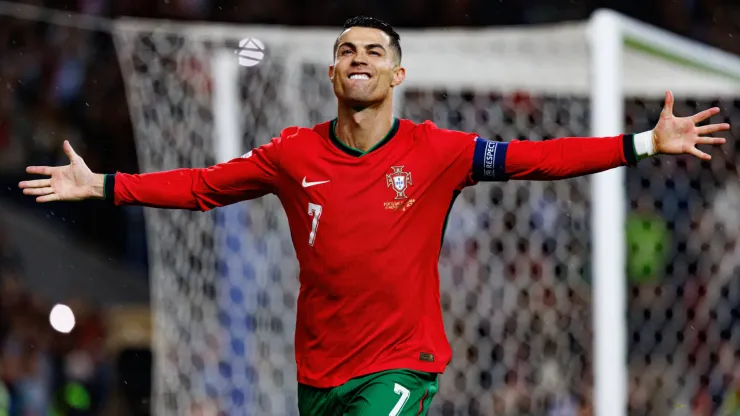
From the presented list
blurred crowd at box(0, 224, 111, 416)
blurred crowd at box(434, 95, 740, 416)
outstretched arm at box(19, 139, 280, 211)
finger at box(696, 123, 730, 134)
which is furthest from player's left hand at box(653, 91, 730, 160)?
blurred crowd at box(0, 224, 111, 416)

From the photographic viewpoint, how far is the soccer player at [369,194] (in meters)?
4.18

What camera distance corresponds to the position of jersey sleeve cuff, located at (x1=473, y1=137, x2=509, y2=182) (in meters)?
4.21

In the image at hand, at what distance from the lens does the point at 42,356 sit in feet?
36.2

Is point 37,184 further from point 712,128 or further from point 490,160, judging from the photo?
point 712,128

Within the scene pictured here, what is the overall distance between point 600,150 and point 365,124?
809mm

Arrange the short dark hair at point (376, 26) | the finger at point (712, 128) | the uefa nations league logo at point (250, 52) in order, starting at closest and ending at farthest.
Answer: the finger at point (712, 128)
the short dark hair at point (376, 26)
the uefa nations league logo at point (250, 52)

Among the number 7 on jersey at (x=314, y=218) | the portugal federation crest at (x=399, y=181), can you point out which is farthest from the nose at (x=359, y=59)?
the number 7 on jersey at (x=314, y=218)

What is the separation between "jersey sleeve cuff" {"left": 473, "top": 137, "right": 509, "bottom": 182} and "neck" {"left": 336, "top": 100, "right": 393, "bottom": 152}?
330 millimetres

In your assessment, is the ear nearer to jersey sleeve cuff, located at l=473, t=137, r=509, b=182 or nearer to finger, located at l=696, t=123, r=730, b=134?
jersey sleeve cuff, located at l=473, t=137, r=509, b=182

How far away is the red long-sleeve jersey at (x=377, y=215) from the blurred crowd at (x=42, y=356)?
21.6 feet

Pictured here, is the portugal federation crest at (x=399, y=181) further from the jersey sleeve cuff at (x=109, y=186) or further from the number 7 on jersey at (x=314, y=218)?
the jersey sleeve cuff at (x=109, y=186)

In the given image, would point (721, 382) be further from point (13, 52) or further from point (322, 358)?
point (13, 52)

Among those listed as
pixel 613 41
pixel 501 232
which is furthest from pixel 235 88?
pixel 613 41

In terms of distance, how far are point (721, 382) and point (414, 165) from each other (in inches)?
189
